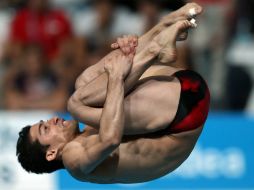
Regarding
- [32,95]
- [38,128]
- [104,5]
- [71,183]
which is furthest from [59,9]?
[38,128]

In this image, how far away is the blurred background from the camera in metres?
8.01

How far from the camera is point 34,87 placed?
8.63m

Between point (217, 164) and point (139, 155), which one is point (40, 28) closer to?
point (217, 164)

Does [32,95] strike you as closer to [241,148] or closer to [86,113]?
[241,148]

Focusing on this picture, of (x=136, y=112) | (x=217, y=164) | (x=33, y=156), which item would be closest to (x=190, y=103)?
(x=136, y=112)

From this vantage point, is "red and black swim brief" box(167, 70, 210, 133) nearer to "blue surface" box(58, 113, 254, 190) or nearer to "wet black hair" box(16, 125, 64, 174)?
"wet black hair" box(16, 125, 64, 174)

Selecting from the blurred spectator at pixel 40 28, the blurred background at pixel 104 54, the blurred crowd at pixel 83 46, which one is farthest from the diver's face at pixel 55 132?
the blurred spectator at pixel 40 28

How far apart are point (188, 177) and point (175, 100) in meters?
2.87

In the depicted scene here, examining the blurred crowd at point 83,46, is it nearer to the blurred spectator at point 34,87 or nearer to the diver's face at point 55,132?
the blurred spectator at point 34,87

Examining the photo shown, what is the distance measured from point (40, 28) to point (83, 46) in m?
A: 0.46

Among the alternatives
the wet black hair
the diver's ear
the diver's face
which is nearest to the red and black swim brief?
the diver's face

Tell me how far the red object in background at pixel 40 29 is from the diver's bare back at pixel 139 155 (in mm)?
3606

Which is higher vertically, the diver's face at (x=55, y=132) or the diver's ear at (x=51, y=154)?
the diver's face at (x=55, y=132)

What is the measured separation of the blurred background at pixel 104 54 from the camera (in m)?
8.01
